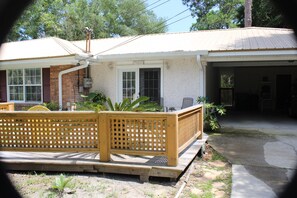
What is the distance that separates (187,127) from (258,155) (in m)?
1.87

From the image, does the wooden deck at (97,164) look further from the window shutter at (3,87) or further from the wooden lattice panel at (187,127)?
the window shutter at (3,87)

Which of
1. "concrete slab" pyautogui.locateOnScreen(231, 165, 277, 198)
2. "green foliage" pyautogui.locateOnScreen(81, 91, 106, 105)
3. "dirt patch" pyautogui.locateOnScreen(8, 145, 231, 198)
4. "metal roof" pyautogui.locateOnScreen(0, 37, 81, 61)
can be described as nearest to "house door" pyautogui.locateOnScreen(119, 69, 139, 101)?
"green foliage" pyautogui.locateOnScreen(81, 91, 106, 105)

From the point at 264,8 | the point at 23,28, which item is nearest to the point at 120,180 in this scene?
the point at 264,8

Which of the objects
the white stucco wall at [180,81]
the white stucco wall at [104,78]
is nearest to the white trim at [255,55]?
the white stucco wall at [180,81]

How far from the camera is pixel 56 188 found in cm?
394

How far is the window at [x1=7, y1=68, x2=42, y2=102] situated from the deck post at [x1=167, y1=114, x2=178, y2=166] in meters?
8.35

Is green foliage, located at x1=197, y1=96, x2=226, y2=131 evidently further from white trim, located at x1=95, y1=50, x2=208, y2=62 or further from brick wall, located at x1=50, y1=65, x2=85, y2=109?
brick wall, located at x1=50, y1=65, x2=85, y2=109

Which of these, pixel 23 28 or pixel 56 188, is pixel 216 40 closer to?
pixel 56 188

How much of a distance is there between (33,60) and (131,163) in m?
7.25

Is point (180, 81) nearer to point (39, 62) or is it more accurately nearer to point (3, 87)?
point (39, 62)

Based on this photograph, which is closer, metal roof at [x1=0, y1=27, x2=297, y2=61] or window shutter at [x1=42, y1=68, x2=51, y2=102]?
metal roof at [x1=0, y1=27, x2=297, y2=61]

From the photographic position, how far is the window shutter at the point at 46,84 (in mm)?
10930

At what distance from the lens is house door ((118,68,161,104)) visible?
9.93 metres

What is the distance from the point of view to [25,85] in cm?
1138
